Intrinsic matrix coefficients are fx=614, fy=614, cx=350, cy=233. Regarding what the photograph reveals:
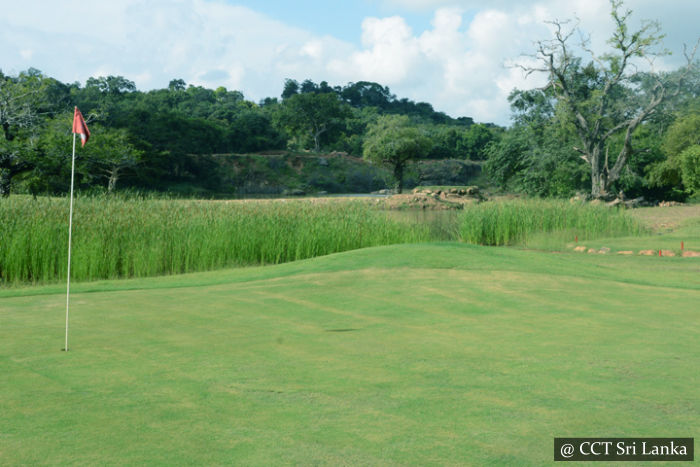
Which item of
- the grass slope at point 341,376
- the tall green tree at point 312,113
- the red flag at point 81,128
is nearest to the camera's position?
the grass slope at point 341,376

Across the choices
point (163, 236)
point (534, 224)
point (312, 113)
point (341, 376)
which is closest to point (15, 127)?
point (163, 236)

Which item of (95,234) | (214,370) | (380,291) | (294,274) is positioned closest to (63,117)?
(95,234)

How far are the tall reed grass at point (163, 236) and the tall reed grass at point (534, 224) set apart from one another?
3459 millimetres

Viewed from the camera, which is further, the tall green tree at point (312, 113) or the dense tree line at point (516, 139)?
the tall green tree at point (312, 113)

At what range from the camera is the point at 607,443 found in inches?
116

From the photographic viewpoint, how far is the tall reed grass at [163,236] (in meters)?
13.8

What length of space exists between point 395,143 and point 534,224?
3213 centimetres

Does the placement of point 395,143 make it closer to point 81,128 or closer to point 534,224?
point 534,224

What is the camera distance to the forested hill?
28750 millimetres

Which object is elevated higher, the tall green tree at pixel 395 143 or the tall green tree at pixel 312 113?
the tall green tree at pixel 312 113

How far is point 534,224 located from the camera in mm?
22516

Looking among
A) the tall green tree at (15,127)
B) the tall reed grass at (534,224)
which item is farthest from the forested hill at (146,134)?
the tall reed grass at (534,224)

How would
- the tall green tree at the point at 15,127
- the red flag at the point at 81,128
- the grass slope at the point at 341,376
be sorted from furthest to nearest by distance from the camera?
1. the tall green tree at the point at 15,127
2. the red flag at the point at 81,128
3. the grass slope at the point at 341,376

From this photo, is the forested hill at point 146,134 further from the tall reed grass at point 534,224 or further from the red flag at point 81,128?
the red flag at point 81,128
